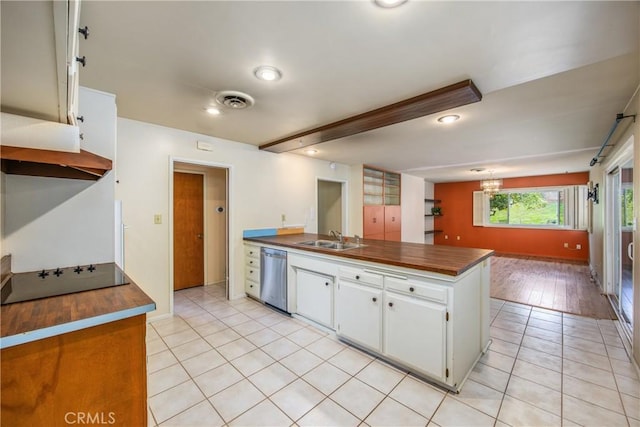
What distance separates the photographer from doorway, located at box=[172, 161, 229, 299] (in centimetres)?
425

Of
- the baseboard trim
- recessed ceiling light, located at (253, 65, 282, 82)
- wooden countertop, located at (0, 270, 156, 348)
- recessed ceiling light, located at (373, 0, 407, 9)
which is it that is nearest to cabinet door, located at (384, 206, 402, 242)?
the baseboard trim

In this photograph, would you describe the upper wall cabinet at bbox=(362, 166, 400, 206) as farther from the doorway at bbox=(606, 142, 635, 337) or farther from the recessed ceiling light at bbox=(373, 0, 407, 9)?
the recessed ceiling light at bbox=(373, 0, 407, 9)

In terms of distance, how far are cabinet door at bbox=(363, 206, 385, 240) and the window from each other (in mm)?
3935

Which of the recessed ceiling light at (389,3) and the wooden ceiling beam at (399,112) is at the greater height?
the recessed ceiling light at (389,3)

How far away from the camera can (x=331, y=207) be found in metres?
5.97

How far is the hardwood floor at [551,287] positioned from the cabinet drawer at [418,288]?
2805mm

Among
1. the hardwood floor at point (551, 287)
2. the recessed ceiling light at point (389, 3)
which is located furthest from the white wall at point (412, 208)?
the recessed ceiling light at point (389, 3)

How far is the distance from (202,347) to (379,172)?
16.1ft

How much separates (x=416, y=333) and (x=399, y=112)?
1.89 m

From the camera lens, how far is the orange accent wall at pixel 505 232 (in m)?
6.62

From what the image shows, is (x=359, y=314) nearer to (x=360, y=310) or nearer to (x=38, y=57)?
(x=360, y=310)

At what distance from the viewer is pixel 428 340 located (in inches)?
75.5

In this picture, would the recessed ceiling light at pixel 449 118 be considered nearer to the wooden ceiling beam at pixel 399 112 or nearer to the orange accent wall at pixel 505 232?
the wooden ceiling beam at pixel 399 112

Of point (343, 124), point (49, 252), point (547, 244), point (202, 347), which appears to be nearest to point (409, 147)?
point (343, 124)
